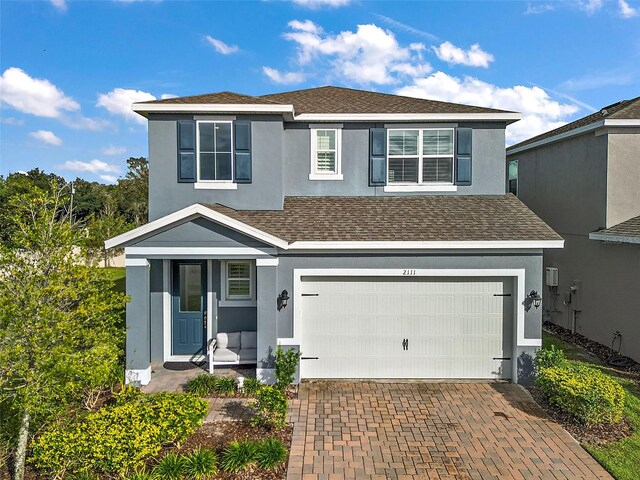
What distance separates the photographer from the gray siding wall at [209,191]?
994 cm

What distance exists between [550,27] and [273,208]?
10.1 m

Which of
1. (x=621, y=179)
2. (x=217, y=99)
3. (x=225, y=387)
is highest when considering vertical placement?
(x=217, y=99)

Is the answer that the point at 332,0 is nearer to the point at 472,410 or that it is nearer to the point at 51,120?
the point at 472,410

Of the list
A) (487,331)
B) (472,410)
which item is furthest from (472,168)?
(472,410)

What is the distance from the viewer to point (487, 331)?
9.05 metres

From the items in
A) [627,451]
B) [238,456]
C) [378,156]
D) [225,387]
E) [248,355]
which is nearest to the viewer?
[238,456]

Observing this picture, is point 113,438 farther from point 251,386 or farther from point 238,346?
point 238,346

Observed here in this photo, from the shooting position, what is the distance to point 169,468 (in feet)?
18.0

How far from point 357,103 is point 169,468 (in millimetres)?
9806

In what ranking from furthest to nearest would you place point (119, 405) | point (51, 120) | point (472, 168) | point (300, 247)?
point (51, 120)
point (472, 168)
point (300, 247)
point (119, 405)

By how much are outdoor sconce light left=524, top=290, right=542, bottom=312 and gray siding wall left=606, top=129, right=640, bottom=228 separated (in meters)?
4.31

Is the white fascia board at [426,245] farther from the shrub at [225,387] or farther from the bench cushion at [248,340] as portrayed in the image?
the shrub at [225,387]

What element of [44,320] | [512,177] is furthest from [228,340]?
[512,177]

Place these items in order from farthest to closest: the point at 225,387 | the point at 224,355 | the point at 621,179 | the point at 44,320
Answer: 1. the point at 621,179
2. the point at 224,355
3. the point at 225,387
4. the point at 44,320
